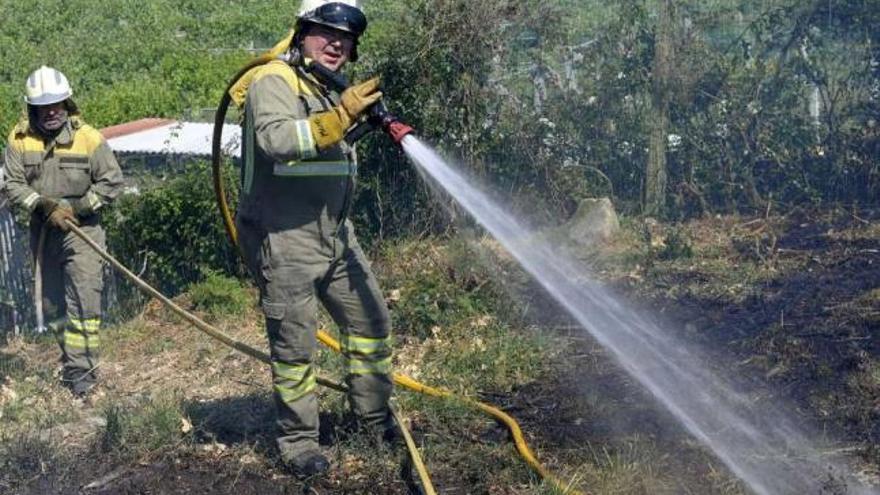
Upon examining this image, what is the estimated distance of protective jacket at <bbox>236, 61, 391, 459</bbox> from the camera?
19.0 ft

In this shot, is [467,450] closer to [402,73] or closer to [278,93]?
[278,93]

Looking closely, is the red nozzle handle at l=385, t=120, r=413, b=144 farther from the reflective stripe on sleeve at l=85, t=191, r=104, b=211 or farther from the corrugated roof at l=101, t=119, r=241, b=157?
the corrugated roof at l=101, t=119, r=241, b=157

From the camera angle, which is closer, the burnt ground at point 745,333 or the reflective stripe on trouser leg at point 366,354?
the burnt ground at point 745,333

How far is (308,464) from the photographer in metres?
6.05

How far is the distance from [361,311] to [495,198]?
4003 millimetres

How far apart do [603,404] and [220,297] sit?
12.6ft

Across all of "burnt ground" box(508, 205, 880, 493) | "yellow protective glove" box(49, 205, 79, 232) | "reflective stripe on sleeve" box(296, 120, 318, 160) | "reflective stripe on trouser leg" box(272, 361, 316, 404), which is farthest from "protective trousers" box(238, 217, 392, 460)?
"yellow protective glove" box(49, 205, 79, 232)

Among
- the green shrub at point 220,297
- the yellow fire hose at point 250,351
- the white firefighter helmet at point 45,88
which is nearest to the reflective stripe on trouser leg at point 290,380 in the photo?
the yellow fire hose at point 250,351

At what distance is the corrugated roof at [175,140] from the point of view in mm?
9977

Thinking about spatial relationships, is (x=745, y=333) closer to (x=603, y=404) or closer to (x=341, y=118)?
(x=603, y=404)

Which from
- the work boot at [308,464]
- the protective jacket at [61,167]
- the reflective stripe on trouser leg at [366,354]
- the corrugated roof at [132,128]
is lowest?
the work boot at [308,464]

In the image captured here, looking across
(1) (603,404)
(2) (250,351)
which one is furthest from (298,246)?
(1) (603,404)

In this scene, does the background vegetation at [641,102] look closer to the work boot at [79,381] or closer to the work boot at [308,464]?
the work boot at [79,381]

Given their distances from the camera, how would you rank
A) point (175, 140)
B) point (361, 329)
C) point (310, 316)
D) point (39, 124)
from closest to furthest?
1. point (310, 316)
2. point (361, 329)
3. point (39, 124)
4. point (175, 140)
